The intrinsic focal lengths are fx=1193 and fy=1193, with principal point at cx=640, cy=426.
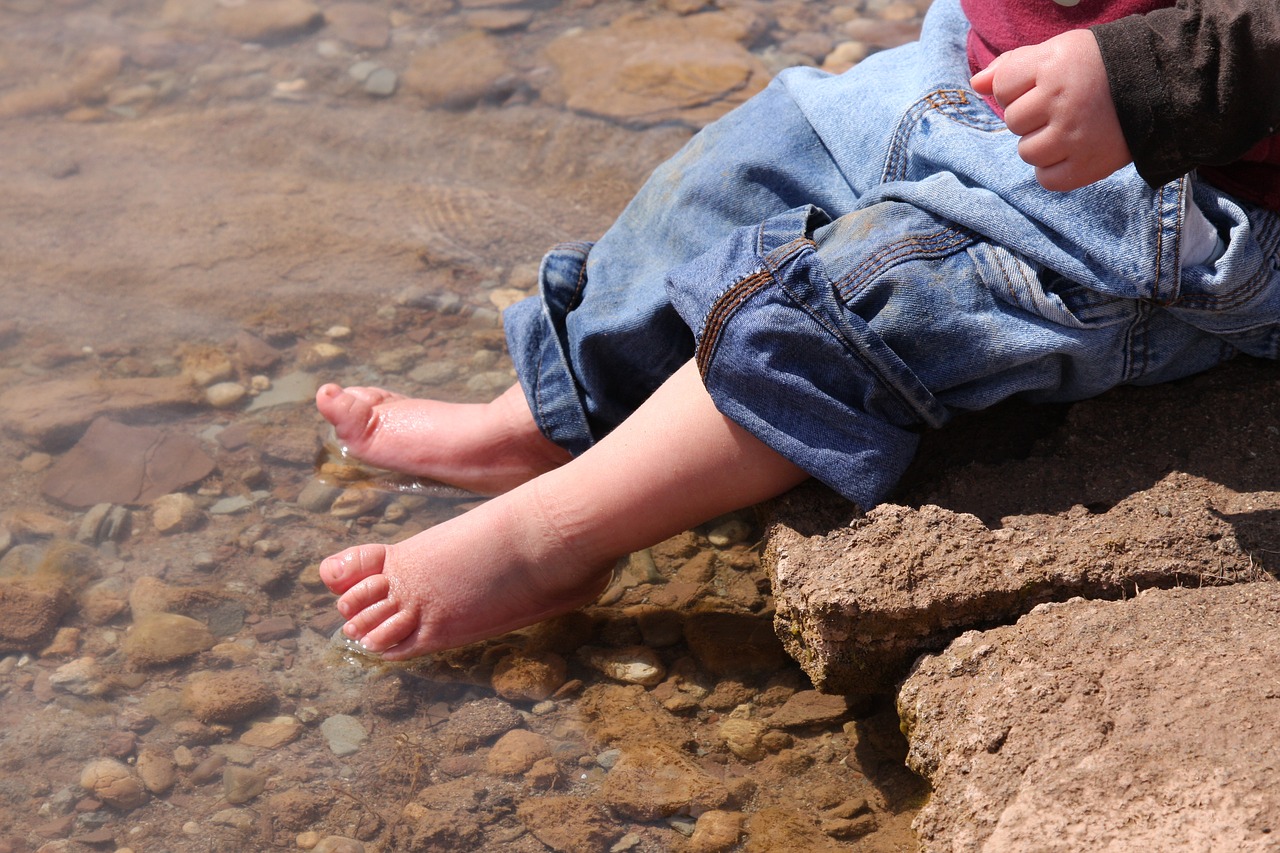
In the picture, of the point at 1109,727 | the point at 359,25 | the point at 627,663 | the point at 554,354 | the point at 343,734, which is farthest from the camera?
the point at 359,25

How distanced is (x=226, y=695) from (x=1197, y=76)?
5.56 feet

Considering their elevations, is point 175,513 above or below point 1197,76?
below

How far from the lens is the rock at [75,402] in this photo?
95.2 inches

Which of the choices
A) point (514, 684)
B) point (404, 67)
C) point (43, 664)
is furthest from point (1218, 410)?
point (404, 67)

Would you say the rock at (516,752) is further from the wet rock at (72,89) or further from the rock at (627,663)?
the wet rock at (72,89)

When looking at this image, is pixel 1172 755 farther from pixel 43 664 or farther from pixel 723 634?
pixel 43 664

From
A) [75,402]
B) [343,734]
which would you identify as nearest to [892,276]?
[343,734]

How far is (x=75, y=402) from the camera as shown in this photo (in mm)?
2486

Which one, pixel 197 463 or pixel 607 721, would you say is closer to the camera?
pixel 607 721

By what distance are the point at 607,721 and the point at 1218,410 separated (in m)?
1.09

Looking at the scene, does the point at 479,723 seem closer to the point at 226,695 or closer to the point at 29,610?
the point at 226,695

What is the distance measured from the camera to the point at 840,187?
200 cm

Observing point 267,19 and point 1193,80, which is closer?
point 1193,80

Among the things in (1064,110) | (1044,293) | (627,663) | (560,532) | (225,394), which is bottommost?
(627,663)
